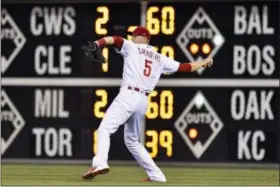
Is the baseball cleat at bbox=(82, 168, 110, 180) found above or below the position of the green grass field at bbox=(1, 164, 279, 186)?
above

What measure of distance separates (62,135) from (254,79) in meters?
2.84

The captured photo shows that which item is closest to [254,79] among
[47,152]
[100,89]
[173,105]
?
[173,105]

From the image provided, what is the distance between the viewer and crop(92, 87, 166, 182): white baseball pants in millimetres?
9977

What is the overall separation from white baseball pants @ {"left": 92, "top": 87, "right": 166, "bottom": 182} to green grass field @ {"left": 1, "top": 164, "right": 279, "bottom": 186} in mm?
232

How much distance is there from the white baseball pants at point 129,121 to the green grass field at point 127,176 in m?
0.23

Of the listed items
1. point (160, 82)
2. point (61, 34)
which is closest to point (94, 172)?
point (160, 82)

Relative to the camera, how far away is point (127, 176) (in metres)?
11.2

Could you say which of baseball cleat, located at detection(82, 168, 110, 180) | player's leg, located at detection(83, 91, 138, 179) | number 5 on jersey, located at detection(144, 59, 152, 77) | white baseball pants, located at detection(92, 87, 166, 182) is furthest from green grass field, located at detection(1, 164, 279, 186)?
number 5 on jersey, located at detection(144, 59, 152, 77)

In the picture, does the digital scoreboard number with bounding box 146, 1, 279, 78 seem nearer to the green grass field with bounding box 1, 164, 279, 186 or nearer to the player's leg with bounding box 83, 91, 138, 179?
the green grass field with bounding box 1, 164, 279, 186

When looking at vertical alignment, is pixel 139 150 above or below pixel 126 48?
below

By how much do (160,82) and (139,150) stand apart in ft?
8.33

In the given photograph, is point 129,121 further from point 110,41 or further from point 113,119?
point 110,41

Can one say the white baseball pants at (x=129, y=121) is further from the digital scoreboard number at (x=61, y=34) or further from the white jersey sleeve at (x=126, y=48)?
the digital scoreboard number at (x=61, y=34)

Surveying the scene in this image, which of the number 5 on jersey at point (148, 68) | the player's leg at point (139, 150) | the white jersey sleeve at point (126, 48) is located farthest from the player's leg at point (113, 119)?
the white jersey sleeve at point (126, 48)
